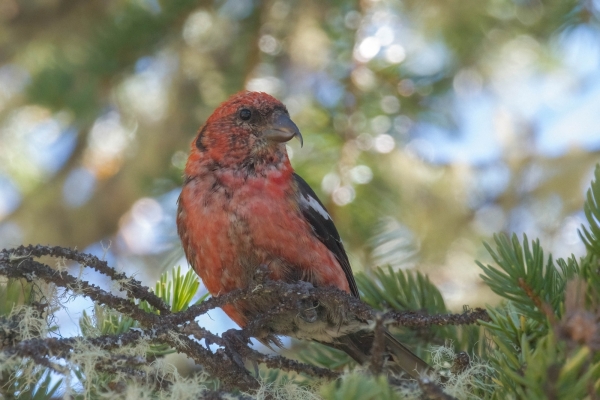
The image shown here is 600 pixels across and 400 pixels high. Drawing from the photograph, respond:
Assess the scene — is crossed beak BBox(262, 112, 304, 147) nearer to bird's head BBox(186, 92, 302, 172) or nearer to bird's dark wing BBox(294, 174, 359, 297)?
bird's head BBox(186, 92, 302, 172)

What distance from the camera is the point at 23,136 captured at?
4.95 m

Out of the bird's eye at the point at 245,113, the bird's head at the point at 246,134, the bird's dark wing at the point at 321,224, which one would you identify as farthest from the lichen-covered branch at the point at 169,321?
the bird's eye at the point at 245,113

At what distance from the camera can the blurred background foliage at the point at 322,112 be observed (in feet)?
11.8

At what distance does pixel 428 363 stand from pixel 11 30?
11.7 feet

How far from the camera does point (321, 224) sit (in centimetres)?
312

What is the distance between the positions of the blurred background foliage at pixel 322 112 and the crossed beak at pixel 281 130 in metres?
0.42

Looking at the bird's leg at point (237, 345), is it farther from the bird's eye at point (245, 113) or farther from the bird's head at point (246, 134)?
the bird's eye at point (245, 113)

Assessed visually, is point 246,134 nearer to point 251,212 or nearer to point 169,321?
point 251,212

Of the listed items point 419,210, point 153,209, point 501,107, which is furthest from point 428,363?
point 501,107

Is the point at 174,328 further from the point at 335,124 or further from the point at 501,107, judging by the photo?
the point at 501,107

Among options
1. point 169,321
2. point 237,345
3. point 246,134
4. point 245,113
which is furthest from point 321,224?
A: point 169,321

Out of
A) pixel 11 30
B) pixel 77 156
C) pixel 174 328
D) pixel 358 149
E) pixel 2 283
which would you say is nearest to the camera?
pixel 174 328

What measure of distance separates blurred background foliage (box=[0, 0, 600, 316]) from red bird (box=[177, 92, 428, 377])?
1.51ft

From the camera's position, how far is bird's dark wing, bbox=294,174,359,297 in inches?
121
